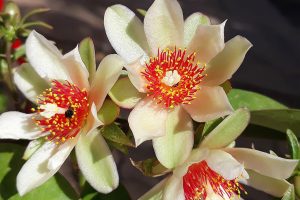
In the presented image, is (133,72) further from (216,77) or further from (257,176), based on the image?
(257,176)

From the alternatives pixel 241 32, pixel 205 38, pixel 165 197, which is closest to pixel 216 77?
pixel 205 38

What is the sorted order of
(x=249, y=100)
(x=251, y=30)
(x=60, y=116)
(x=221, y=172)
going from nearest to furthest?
(x=221, y=172) → (x=60, y=116) → (x=249, y=100) → (x=251, y=30)

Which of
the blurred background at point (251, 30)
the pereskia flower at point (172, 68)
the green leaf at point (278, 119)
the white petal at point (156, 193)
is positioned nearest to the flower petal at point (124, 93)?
the pereskia flower at point (172, 68)

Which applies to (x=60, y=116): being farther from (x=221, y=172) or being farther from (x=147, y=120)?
(x=221, y=172)

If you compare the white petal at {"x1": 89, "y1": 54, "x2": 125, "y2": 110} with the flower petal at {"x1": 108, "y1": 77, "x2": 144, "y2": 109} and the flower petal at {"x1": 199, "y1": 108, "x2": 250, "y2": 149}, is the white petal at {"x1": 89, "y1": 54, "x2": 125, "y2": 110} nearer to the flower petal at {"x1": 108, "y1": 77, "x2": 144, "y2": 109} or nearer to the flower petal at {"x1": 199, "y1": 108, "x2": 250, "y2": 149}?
the flower petal at {"x1": 108, "y1": 77, "x2": 144, "y2": 109}

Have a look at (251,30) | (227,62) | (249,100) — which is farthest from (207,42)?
(251,30)
